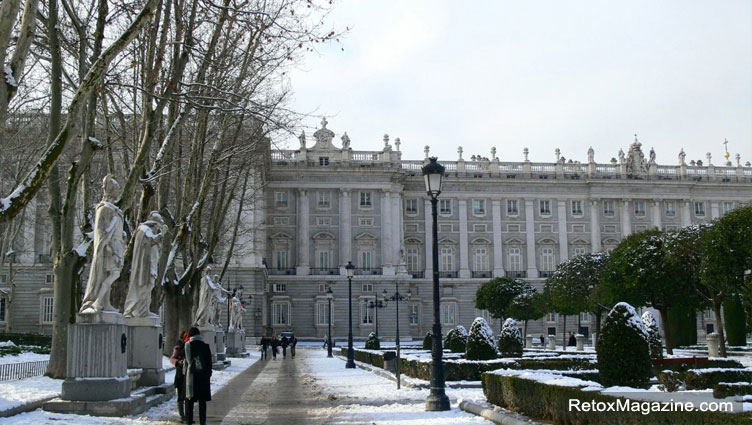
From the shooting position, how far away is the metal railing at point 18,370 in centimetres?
1692

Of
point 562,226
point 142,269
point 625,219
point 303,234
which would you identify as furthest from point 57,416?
point 625,219

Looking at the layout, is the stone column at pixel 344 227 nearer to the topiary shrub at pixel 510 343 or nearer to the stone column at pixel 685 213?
the stone column at pixel 685 213

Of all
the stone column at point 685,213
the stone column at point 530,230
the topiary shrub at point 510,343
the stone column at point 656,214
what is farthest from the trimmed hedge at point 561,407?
the stone column at point 685,213

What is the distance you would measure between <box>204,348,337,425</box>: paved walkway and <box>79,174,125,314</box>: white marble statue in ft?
8.27

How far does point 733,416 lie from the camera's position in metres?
7.59

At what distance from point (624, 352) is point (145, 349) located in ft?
29.6

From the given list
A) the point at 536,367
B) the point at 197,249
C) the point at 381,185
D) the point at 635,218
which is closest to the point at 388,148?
the point at 381,185

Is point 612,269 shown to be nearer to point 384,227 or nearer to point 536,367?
point 536,367

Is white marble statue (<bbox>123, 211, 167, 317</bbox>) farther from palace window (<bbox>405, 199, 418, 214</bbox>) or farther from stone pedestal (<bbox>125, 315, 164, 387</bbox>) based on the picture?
palace window (<bbox>405, 199, 418, 214</bbox>)

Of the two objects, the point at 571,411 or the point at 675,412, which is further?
the point at 571,411

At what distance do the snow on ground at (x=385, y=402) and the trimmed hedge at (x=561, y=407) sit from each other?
0.70m

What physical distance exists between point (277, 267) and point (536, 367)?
53.2 metres

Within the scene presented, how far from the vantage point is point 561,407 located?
34.4 ft

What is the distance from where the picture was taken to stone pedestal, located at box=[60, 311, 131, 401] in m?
12.1
